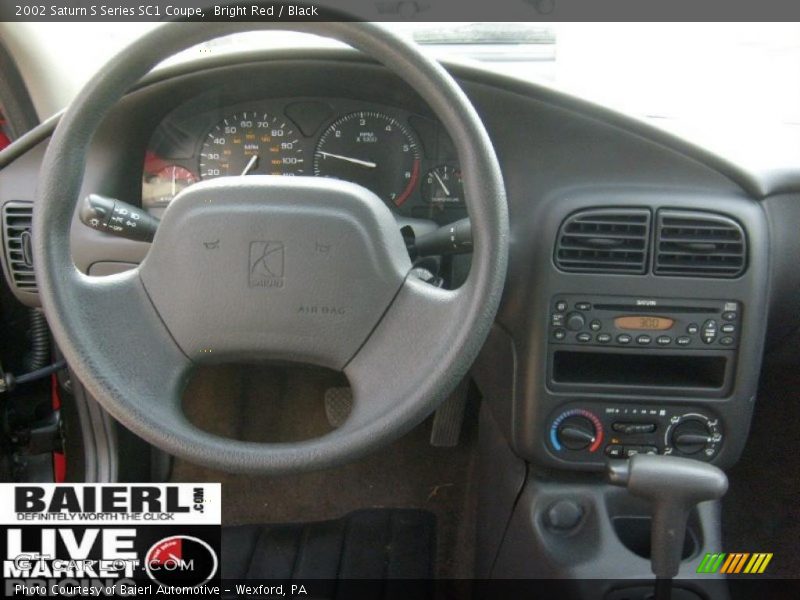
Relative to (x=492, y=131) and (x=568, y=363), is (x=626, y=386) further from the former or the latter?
(x=492, y=131)

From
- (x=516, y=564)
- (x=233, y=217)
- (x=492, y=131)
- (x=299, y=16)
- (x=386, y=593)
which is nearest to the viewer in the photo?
(x=299, y=16)

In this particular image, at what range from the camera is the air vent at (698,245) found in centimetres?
112

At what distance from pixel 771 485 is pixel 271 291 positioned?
114 centimetres

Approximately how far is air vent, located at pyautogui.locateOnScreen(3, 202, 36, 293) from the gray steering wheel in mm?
439

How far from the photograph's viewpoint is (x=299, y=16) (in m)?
0.81

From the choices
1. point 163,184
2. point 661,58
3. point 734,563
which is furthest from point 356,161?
point 734,563

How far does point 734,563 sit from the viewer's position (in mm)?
1368

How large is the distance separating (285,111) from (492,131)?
340mm

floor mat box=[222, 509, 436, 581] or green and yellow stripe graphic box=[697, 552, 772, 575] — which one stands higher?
green and yellow stripe graphic box=[697, 552, 772, 575]

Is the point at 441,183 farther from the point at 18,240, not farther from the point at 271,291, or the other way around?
the point at 18,240

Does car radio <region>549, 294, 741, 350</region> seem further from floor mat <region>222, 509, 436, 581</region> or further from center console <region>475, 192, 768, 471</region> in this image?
floor mat <region>222, 509, 436, 581</region>

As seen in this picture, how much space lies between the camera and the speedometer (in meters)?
1.27

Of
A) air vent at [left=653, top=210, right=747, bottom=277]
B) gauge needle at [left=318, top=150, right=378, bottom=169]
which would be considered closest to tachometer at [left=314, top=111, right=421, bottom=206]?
gauge needle at [left=318, top=150, right=378, bottom=169]

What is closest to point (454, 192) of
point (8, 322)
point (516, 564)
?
point (516, 564)
